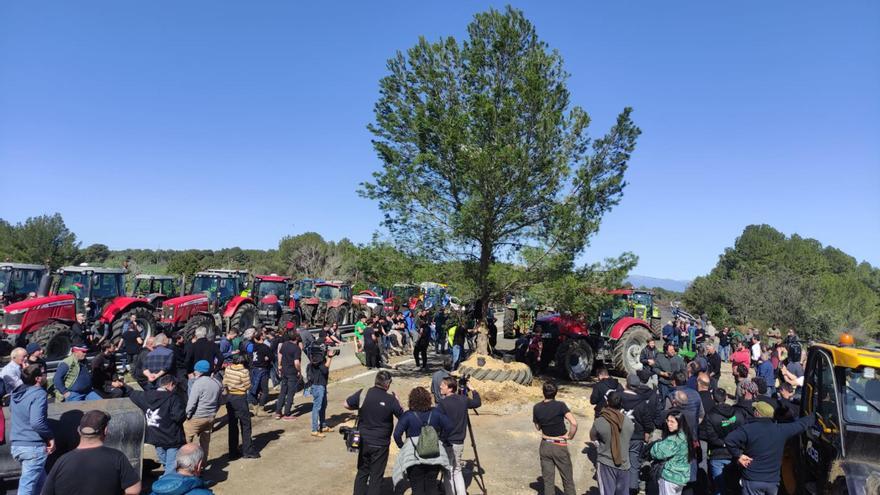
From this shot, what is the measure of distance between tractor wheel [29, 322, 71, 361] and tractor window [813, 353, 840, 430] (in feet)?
47.1

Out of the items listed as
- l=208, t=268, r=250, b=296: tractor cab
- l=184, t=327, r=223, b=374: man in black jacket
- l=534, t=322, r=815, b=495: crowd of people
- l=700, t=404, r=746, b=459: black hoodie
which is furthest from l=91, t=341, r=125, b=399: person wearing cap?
l=208, t=268, r=250, b=296: tractor cab

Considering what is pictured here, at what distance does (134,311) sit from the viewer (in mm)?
14180

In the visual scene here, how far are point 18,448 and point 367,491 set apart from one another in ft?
11.3

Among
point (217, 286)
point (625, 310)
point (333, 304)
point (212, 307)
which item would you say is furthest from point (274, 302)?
point (625, 310)

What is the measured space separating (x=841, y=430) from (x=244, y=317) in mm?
16856

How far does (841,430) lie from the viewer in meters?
4.59

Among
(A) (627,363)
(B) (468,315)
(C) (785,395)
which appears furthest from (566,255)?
(C) (785,395)

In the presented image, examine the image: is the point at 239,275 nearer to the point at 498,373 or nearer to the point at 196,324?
the point at 196,324

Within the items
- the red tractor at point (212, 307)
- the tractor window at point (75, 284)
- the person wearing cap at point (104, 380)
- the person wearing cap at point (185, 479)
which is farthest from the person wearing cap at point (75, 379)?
the tractor window at point (75, 284)

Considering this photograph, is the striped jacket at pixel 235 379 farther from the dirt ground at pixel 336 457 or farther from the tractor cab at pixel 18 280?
the tractor cab at pixel 18 280

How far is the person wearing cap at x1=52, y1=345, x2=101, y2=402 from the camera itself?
21.5 feet

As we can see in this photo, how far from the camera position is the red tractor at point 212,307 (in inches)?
613

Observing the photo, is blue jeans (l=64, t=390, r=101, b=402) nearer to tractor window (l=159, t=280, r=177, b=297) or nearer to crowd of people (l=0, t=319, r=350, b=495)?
crowd of people (l=0, t=319, r=350, b=495)

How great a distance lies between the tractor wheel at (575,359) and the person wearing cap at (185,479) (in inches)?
459
